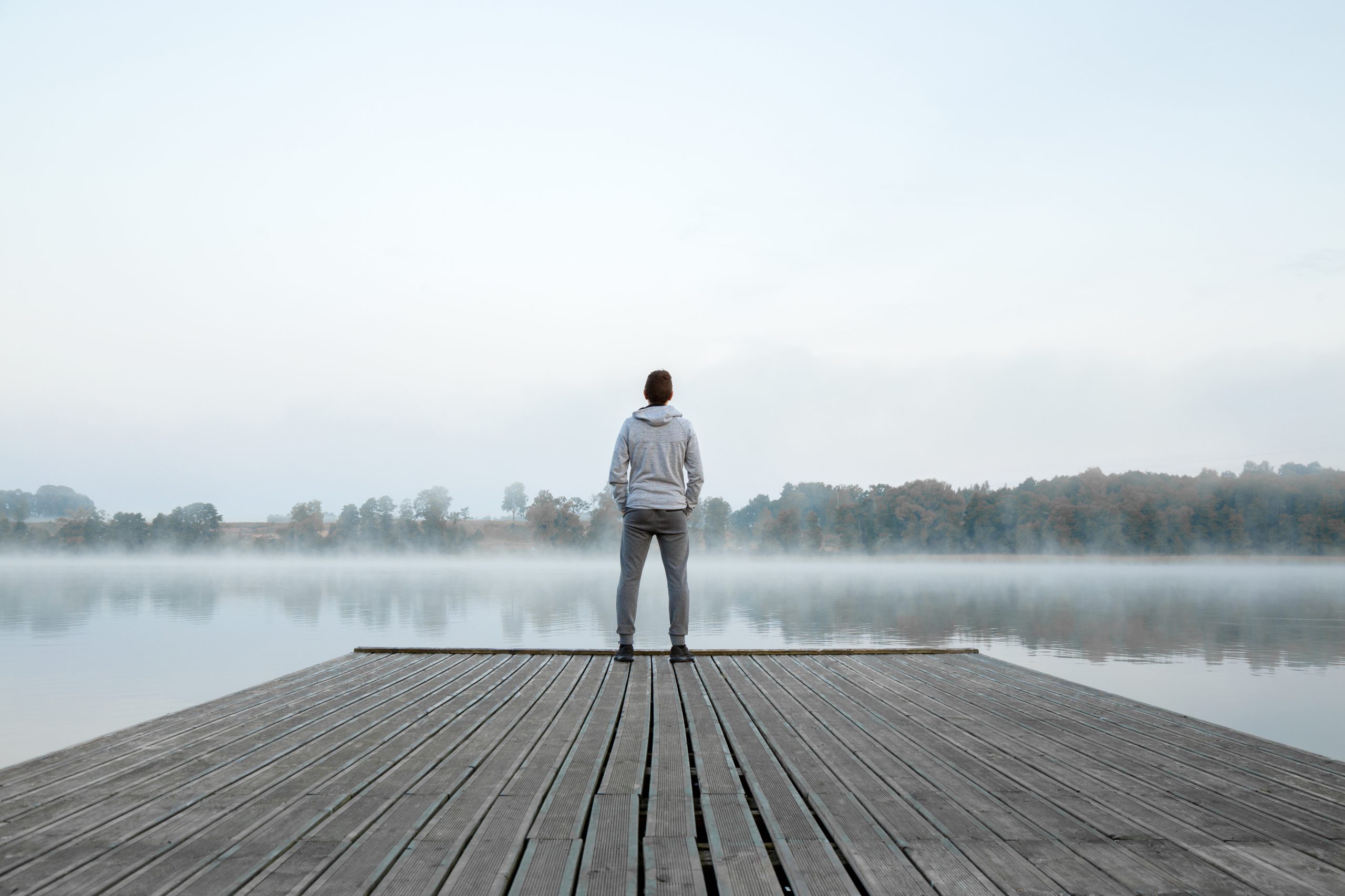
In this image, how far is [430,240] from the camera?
157 ft

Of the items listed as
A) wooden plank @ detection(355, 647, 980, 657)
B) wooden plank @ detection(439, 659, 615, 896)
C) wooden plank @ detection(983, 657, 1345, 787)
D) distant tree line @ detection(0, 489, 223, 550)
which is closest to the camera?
wooden plank @ detection(439, 659, 615, 896)

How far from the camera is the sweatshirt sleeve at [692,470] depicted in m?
4.91

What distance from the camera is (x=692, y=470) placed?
16.4ft

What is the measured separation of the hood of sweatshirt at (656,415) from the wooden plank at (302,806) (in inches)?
75.2

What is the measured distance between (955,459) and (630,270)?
37610mm

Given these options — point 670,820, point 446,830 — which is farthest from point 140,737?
point 670,820

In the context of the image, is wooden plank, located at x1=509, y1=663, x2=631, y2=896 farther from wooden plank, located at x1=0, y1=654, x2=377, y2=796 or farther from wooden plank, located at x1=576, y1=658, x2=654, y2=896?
wooden plank, located at x1=0, y1=654, x2=377, y2=796

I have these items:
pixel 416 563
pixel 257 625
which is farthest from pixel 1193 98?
pixel 416 563

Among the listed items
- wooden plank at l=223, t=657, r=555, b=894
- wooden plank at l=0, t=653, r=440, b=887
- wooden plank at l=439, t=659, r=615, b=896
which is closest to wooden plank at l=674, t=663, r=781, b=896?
wooden plank at l=439, t=659, r=615, b=896

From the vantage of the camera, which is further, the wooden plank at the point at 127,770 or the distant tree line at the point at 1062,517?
the distant tree line at the point at 1062,517

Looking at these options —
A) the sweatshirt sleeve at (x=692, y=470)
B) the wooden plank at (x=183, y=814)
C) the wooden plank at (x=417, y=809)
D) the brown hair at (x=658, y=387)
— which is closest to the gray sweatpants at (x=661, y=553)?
the sweatshirt sleeve at (x=692, y=470)

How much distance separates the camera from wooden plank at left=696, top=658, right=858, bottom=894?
1.55 m

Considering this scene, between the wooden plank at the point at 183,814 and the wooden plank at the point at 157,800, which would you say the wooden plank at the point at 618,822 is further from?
the wooden plank at the point at 157,800

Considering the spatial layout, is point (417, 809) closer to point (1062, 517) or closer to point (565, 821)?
point (565, 821)
